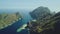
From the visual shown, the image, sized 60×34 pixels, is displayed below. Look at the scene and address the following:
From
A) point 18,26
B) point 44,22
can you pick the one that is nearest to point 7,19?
point 18,26

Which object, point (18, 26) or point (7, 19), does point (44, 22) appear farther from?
point (7, 19)

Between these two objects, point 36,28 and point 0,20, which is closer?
point 36,28

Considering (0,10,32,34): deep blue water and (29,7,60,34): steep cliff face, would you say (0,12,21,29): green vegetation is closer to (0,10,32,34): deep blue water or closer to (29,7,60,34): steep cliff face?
(0,10,32,34): deep blue water

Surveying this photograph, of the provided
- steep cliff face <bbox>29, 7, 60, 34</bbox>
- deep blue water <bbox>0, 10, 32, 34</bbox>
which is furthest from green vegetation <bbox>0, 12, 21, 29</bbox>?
steep cliff face <bbox>29, 7, 60, 34</bbox>

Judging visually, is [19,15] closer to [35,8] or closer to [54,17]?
[35,8]

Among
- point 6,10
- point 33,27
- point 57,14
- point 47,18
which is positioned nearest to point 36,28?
point 33,27

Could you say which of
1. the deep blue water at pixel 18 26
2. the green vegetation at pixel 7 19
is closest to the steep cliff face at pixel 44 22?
the deep blue water at pixel 18 26
